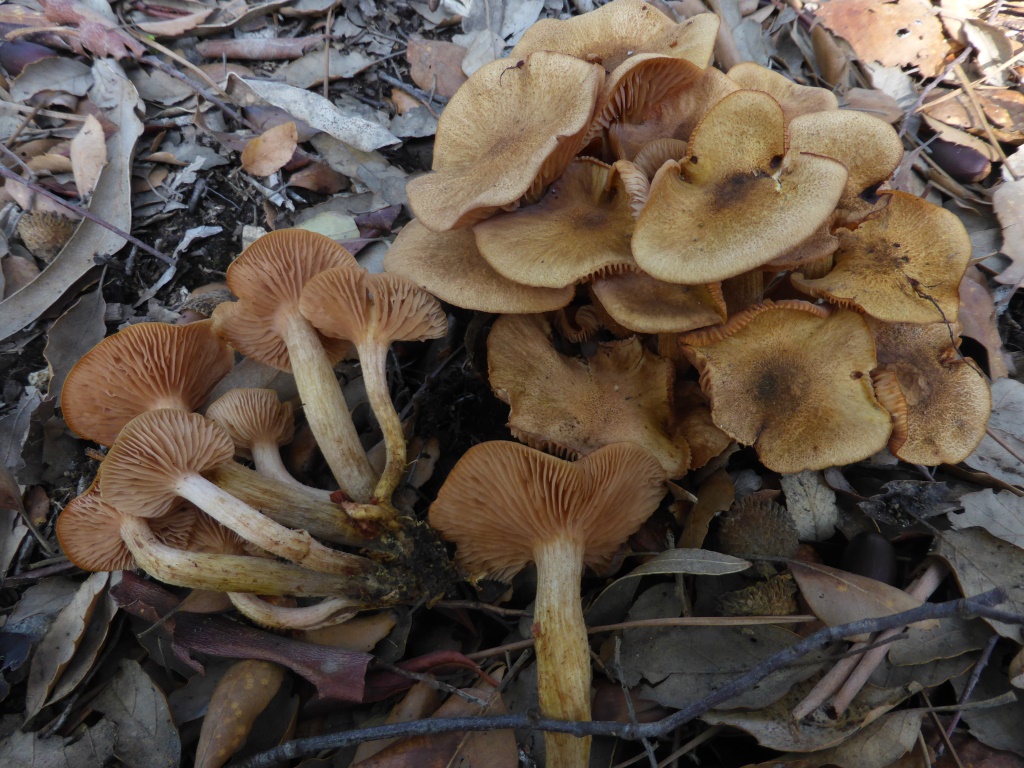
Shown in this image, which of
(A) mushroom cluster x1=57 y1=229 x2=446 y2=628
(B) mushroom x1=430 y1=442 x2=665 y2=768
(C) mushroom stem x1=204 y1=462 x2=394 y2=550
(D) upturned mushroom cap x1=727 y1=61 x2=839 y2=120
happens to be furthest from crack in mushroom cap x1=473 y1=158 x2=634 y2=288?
(C) mushroom stem x1=204 y1=462 x2=394 y2=550

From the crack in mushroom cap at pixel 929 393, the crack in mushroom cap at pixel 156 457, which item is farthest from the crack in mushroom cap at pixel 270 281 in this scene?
the crack in mushroom cap at pixel 929 393

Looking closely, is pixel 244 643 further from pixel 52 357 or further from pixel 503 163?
pixel 503 163

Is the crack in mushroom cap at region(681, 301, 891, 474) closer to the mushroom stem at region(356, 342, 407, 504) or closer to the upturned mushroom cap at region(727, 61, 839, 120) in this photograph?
the upturned mushroom cap at region(727, 61, 839, 120)

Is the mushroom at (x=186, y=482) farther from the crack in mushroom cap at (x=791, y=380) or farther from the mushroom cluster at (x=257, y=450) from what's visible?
the crack in mushroom cap at (x=791, y=380)

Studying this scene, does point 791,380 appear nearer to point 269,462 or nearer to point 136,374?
point 269,462

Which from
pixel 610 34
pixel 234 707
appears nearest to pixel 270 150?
pixel 610 34

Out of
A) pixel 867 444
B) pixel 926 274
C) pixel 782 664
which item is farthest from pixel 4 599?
pixel 926 274
